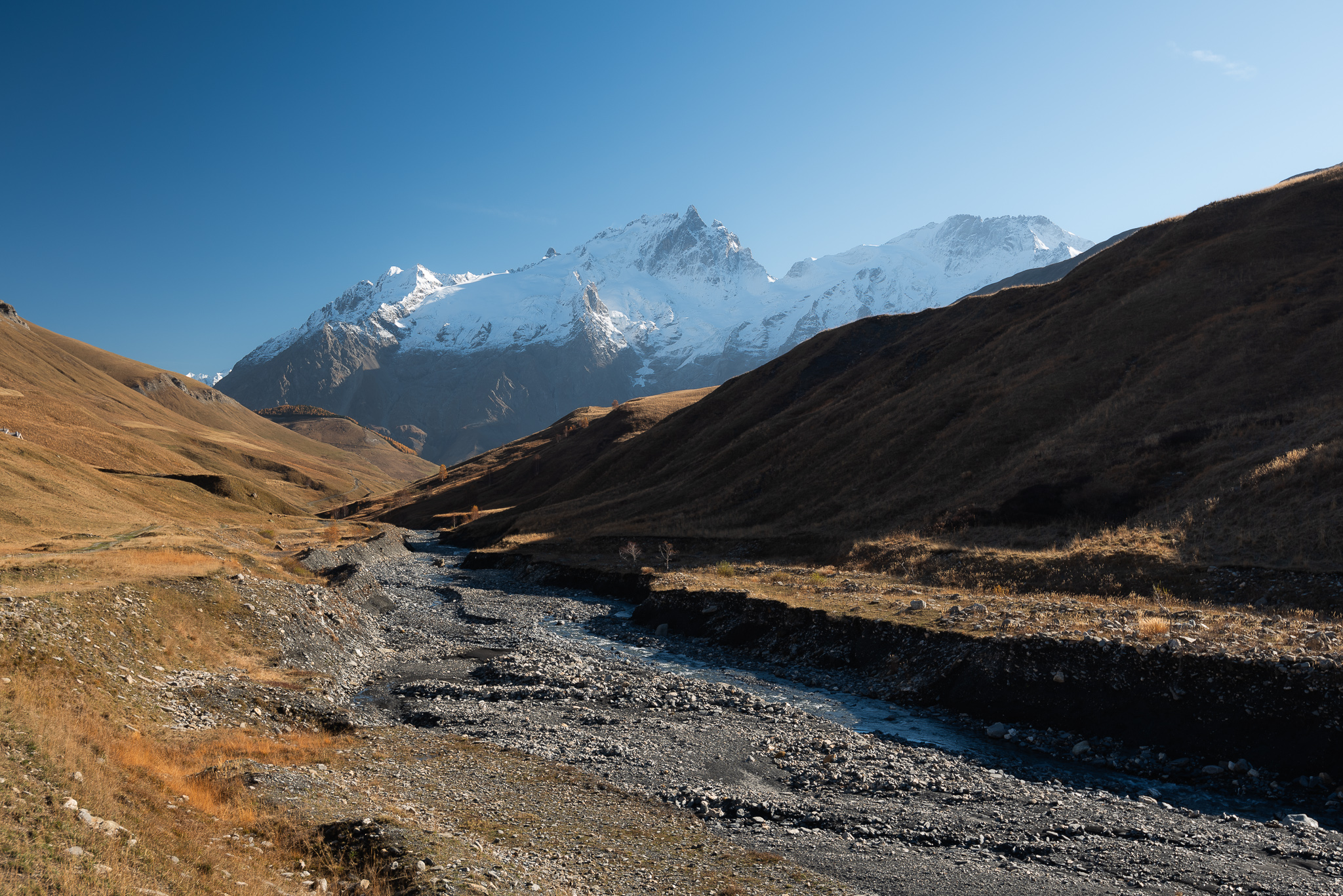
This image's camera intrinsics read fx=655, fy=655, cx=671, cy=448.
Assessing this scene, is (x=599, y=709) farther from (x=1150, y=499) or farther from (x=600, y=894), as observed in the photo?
(x=1150, y=499)

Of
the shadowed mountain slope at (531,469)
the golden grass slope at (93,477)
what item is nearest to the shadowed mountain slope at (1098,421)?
the shadowed mountain slope at (531,469)

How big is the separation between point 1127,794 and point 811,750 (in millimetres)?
9159

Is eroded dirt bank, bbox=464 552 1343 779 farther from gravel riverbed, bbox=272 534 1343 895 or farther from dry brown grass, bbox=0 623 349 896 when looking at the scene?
dry brown grass, bbox=0 623 349 896

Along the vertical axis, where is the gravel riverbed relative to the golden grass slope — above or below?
below

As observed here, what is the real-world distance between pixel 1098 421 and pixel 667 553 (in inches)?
1524

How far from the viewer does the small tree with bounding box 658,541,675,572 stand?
5967 centimetres

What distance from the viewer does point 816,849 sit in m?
15.9

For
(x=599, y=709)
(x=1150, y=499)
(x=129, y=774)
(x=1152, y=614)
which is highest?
(x=1150, y=499)

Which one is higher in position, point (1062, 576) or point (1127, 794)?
point (1062, 576)

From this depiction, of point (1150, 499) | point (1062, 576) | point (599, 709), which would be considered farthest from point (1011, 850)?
point (1150, 499)

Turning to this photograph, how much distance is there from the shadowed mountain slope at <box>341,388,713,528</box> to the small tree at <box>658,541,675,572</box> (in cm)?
5822

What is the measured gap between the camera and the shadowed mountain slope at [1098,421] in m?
39.5

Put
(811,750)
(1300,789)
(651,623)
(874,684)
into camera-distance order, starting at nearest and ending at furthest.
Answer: (1300,789)
(811,750)
(874,684)
(651,623)

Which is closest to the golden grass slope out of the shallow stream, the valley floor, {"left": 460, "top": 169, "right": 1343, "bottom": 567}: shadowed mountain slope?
the valley floor
